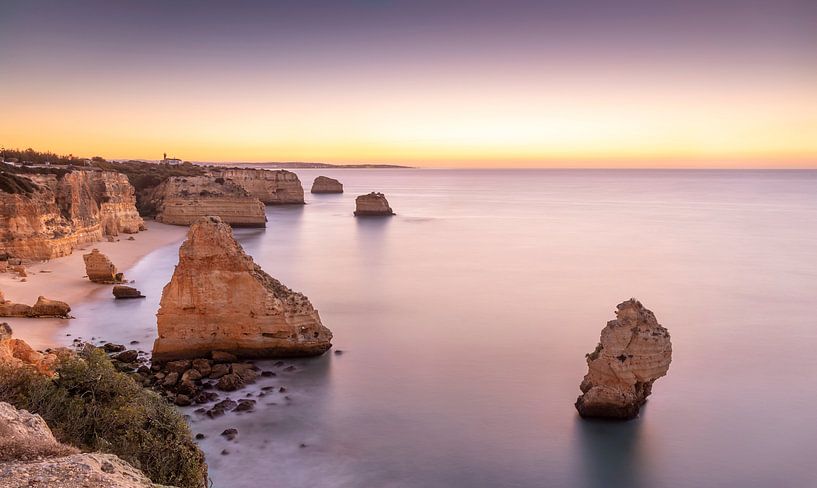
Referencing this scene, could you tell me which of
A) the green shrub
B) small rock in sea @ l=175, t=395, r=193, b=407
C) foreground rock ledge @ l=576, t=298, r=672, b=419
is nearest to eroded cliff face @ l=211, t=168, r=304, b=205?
small rock in sea @ l=175, t=395, r=193, b=407

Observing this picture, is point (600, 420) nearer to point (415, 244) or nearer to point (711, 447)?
point (711, 447)

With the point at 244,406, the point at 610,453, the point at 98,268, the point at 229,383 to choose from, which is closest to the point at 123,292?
the point at 98,268

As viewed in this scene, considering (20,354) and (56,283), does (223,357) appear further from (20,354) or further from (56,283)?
(56,283)

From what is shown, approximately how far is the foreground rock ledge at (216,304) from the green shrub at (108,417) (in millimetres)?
7902

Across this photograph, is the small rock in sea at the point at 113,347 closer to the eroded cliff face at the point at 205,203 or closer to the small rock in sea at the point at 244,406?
the small rock in sea at the point at 244,406

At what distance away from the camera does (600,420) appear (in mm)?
16062

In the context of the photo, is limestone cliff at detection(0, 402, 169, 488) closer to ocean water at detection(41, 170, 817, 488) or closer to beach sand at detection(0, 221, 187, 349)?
ocean water at detection(41, 170, 817, 488)

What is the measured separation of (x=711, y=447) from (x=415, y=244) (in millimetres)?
40163

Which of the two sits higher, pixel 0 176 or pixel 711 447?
pixel 0 176

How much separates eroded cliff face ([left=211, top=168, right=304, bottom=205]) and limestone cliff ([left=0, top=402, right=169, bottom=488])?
251 feet

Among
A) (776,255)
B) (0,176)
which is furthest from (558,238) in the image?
(0,176)

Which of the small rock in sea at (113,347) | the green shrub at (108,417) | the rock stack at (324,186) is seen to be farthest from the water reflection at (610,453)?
the rock stack at (324,186)

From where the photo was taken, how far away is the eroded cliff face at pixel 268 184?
82.4 m

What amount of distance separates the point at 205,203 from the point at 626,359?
53.4m
